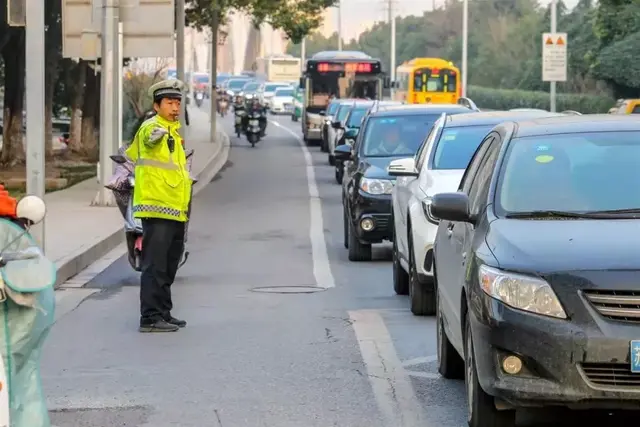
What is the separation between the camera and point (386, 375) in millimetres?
9195

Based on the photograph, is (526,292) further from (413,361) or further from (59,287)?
(59,287)

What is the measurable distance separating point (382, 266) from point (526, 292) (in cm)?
927

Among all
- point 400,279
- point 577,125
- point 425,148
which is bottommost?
point 400,279

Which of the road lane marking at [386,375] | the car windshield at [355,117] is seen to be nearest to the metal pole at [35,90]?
the road lane marking at [386,375]

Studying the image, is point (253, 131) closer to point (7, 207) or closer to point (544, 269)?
point (544, 269)

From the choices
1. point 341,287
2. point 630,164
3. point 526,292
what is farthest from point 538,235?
point 341,287

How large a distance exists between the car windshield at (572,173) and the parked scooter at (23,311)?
8.45 feet

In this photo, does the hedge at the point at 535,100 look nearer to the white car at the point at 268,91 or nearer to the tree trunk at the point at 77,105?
the white car at the point at 268,91

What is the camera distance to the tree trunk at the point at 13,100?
3300 centimetres

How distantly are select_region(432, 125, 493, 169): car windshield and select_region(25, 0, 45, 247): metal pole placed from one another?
3909 millimetres

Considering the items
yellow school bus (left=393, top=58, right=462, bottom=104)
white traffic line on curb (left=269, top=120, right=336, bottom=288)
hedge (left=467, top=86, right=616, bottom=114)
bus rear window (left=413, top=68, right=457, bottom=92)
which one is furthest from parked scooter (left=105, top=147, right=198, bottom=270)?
hedge (left=467, top=86, right=616, bottom=114)

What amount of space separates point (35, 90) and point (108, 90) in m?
8.80

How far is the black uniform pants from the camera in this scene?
1092 cm

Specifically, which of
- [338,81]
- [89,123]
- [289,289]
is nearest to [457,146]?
[289,289]
